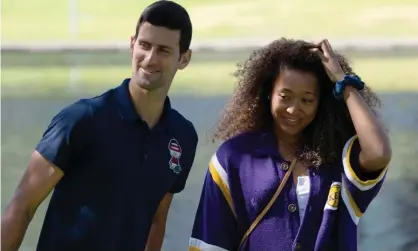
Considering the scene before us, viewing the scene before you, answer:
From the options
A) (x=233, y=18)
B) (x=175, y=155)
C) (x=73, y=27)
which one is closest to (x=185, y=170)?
(x=175, y=155)

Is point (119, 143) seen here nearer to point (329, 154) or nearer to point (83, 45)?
point (329, 154)

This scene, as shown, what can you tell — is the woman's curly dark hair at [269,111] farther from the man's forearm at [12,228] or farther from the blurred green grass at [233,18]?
the blurred green grass at [233,18]

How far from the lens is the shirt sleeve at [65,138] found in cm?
189

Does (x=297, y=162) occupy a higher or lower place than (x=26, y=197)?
higher

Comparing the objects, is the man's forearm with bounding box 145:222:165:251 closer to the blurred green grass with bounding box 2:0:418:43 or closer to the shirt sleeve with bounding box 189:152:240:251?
the shirt sleeve with bounding box 189:152:240:251

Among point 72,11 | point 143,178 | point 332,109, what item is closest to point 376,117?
point 332,109

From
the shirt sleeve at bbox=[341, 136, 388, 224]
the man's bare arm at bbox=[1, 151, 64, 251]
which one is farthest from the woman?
the man's bare arm at bbox=[1, 151, 64, 251]

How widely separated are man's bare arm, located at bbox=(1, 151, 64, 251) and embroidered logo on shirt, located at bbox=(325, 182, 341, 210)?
618 millimetres

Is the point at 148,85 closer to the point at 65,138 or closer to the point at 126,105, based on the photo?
the point at 126,105

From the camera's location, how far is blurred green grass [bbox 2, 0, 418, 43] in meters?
4.04

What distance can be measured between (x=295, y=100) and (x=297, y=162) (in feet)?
0.49

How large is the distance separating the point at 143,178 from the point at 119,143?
11cm

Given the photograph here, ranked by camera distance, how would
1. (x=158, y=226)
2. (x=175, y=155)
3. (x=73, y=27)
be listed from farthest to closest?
(x=73, y=27), (x=158, y=226), (x=175, y=155)

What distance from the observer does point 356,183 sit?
6.35ft
